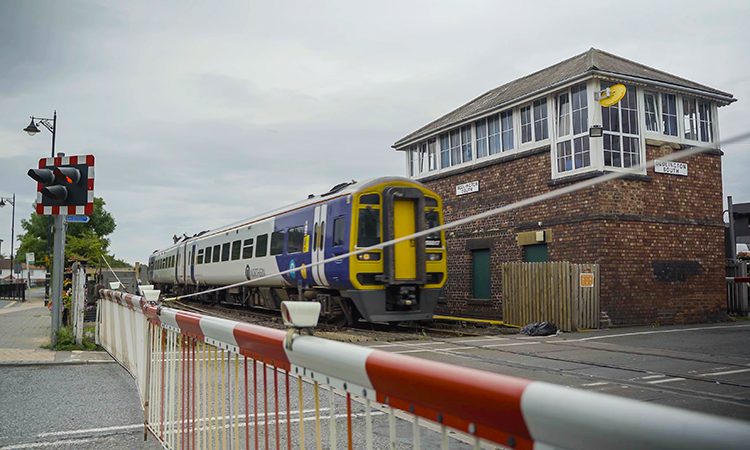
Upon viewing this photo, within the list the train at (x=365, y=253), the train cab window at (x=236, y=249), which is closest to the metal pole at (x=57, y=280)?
the train at (x=365, y=253)

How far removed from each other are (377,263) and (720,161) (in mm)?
11265

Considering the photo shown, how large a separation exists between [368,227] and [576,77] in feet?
23.1

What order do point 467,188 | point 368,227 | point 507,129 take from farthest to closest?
point 467,188, point 507,129, point 368,227

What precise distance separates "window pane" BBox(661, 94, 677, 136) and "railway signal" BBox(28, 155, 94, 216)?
1425 centimetres

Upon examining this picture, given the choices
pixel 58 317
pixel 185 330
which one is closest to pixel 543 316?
pixel 58 317

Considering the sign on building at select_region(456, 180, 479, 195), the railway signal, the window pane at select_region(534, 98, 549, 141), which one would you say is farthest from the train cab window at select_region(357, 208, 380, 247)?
the sign on building at select_region(456, 180, 479, 195)

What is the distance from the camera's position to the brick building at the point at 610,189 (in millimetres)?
16016

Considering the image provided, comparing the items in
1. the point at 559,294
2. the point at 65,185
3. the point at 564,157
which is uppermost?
the point at 564,157

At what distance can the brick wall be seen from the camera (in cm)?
1590

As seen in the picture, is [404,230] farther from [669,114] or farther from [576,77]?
[669,114]

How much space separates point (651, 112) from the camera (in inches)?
672

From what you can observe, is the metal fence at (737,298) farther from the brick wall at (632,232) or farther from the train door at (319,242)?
the train door at (319,242)

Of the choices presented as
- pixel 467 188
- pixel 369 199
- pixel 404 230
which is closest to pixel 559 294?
pixel 404 230

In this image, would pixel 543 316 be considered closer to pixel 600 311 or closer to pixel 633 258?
pixel 600 311
